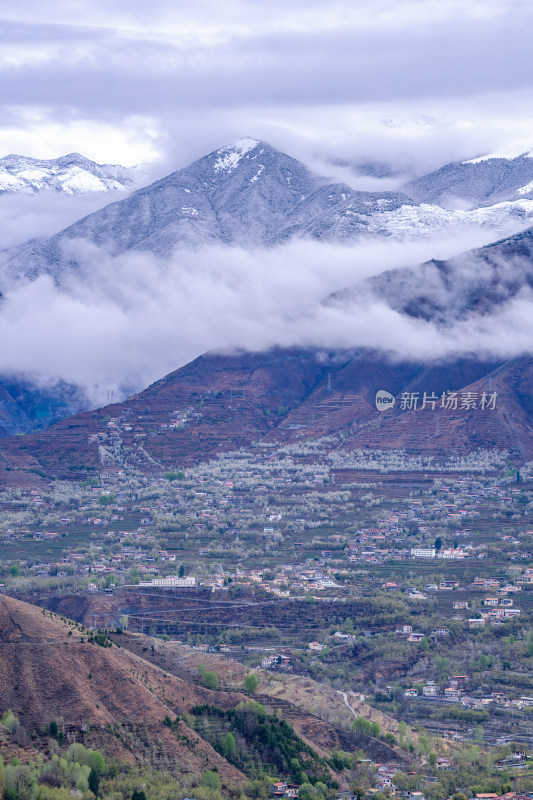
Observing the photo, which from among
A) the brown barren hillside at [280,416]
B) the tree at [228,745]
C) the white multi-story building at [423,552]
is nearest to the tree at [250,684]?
the tree at [228,745]

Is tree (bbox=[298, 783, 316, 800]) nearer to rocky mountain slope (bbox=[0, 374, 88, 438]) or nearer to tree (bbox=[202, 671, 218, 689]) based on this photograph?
tree (bbox=[202, 671, 218, 689])

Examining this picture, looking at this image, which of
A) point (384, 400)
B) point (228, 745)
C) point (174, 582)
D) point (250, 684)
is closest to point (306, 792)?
point (228, 745)

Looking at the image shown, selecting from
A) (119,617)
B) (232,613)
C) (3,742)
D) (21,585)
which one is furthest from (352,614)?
(3,742)

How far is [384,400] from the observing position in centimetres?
15962

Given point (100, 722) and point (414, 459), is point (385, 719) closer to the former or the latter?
point (100, 722)

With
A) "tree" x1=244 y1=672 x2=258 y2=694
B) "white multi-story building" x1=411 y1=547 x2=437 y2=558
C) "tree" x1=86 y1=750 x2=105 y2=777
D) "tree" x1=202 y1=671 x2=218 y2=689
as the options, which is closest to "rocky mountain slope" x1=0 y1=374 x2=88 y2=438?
"white multi-story building" x1=411 y1=547 x2=437 y2=558

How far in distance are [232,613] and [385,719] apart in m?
27.1

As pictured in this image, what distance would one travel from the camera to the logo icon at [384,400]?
15862 cm

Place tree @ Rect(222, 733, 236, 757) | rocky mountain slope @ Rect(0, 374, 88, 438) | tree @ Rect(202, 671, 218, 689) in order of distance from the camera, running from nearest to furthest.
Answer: tree @ Rect(222, 733, 236, 757)
tree @ Rect(202, 671, 218, 689)
rocky mountain slope @ Rect(0, 374, 88, 438)

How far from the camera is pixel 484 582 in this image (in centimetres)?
11069

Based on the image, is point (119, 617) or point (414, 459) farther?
point (414, 459)

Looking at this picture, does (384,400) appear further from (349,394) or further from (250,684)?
(250,684)

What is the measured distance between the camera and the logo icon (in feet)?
520

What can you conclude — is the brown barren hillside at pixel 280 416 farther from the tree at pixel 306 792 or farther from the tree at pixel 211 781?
the tree at pixel 211 781
